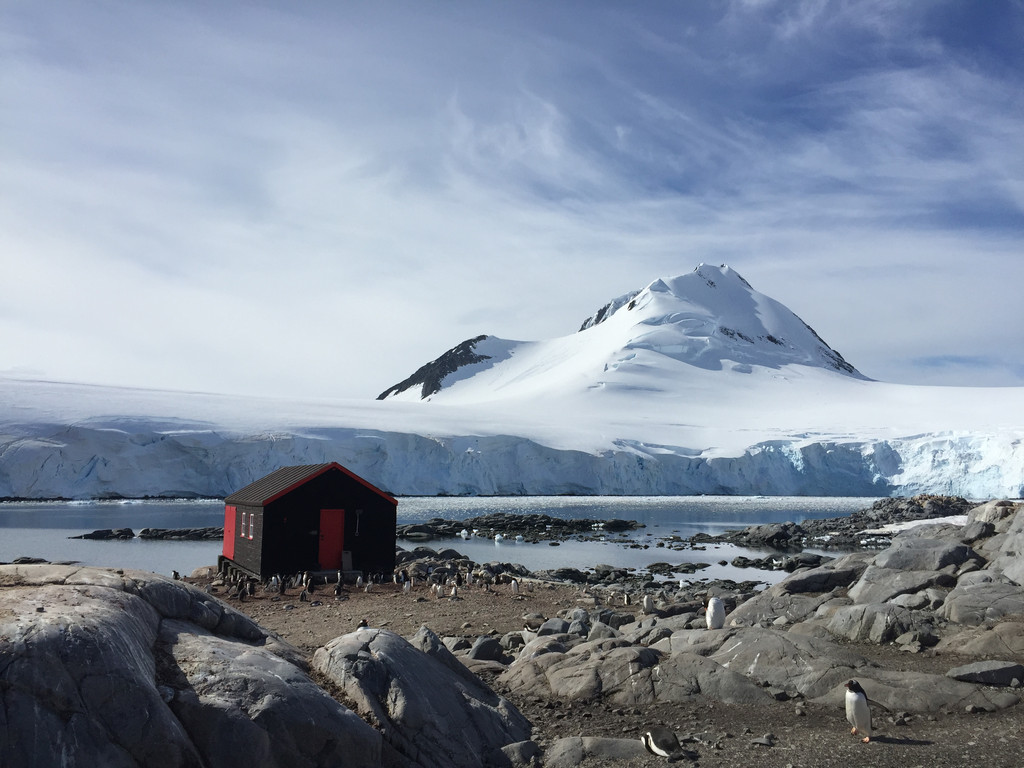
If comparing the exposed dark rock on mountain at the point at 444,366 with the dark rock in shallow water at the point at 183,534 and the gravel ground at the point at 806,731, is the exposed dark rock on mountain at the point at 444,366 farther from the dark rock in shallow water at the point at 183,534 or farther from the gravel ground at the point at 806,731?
the gravel ground at the point at 806,731

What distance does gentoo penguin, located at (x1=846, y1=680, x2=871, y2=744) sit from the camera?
6938 millimetres

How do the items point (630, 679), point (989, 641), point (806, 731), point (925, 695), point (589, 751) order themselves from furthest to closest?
point (989, 641) < point (630, 679) < point (925, 695) < point (806, 731) < point (589, 751)

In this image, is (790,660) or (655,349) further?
(655,349)

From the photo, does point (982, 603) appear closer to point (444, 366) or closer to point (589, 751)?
point (589, 751)

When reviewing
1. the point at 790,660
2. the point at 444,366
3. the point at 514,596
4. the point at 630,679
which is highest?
the point at 444,366

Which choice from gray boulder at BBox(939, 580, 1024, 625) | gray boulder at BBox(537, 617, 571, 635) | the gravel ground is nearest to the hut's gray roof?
gray boulder at BBox(537, 617, 571, 635)

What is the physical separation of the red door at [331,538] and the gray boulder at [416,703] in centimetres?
1155

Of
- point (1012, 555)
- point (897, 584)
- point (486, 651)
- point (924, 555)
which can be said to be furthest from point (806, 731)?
point (924, 555)

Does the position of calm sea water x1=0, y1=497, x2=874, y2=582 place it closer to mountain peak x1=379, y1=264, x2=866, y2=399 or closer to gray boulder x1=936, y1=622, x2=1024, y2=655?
gray boulder x1=936, y1=622, x2=1024, y2=655

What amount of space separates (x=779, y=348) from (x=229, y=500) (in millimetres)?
106964

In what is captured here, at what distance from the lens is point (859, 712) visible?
696 cm

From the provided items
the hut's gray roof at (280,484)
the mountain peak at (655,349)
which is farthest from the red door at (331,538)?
the mountain peak at (655,349)

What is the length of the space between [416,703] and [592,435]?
6297 centimetres

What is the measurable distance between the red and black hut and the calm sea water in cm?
634
